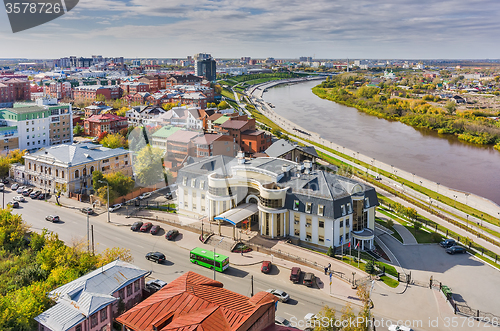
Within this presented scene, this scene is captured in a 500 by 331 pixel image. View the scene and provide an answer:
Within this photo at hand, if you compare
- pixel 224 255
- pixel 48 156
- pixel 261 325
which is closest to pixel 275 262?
pixel 224 255

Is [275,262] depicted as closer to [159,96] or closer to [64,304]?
[64,304]

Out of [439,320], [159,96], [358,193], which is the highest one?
[159,96]

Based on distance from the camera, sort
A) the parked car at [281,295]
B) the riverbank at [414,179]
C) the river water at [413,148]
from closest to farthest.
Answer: the parked car at [281,295] → the riverbank at [414,179] → the river water at [413,148]

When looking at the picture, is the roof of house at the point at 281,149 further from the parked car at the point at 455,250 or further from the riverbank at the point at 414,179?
the parked car at the point at 455,250

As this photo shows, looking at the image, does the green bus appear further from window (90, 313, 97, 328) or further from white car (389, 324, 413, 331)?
white car (389, 324, 413, 331)

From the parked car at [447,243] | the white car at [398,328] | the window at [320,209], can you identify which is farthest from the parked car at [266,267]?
the parked car at [447,243]

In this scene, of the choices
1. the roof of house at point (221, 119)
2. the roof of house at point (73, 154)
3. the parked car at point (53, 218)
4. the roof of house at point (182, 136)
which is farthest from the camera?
the roof of house at point (221, 119)

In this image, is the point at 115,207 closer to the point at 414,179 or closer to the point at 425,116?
the point at 414,179
